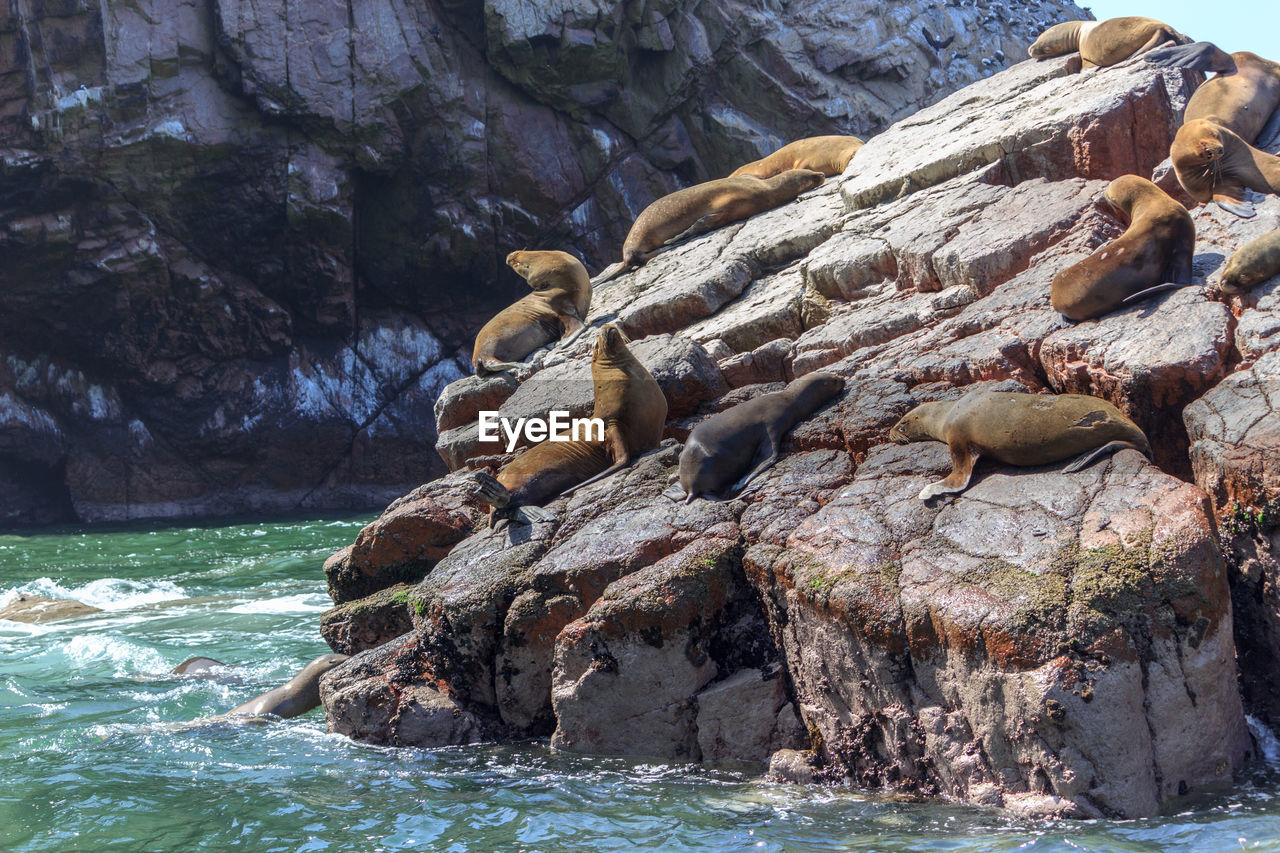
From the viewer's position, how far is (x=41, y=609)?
10633 millimetres

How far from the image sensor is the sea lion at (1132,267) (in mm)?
5785

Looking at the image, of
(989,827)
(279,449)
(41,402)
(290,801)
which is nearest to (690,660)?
(989,827)

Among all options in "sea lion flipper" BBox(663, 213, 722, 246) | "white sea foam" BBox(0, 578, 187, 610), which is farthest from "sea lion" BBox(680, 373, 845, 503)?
"white sea foam" BBox(0, 578, 187, 610)

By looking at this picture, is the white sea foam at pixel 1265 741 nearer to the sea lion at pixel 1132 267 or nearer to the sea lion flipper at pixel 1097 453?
the sea lion flipper at pixel 1097 453

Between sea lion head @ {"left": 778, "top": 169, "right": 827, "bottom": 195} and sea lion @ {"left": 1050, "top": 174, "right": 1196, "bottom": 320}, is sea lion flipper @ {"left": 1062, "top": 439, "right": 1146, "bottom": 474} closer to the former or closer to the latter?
sea lion @ {"left": 1050, "top": 174, "right": 1196, "bottom": 320}

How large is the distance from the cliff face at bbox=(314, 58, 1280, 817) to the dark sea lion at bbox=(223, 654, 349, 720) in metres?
0.46

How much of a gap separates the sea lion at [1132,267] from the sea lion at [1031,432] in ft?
3.41

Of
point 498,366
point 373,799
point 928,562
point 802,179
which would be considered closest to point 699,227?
point 802,179

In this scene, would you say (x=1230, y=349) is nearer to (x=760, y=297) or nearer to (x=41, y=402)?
(x=760, y=297)

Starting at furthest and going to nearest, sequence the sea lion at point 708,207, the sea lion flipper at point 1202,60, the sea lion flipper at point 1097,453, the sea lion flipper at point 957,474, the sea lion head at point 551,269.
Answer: the sea lion at point 708,207 < the sea lion head at point 551,269 < the sea lion flipper at point 1202,60 < the sea lion flipper at point 957,474 < the sea lion flipper at point 1097,453

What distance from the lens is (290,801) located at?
477 cm

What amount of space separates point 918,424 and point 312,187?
15.9 metres

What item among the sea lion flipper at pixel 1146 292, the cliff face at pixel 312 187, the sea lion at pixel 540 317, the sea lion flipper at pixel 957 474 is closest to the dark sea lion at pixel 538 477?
the sea lion at pixel 540 317

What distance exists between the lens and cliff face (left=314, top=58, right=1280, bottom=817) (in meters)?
3.88
